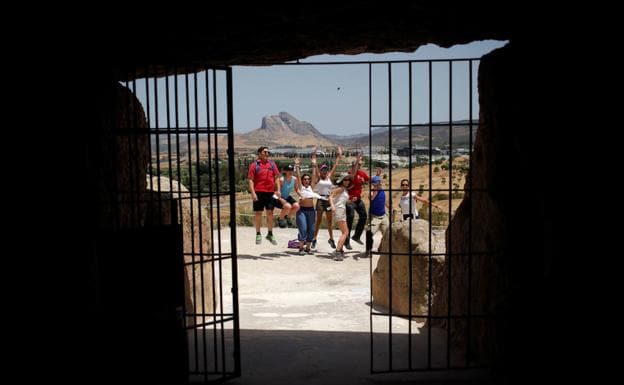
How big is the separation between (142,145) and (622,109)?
4.81 m

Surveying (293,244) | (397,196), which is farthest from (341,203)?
(397,196)

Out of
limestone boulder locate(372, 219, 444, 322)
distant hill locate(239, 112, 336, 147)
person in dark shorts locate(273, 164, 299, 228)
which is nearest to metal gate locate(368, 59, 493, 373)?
limestone boulder locate(372, 219, 444, 322)

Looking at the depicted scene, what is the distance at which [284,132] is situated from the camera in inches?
3957

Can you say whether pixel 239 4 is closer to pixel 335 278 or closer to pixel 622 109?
pixel 622 109

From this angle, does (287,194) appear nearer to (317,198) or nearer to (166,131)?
(317,198)

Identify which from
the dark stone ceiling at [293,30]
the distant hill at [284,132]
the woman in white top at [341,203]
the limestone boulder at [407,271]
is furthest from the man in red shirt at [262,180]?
the distant hill at [284,132]

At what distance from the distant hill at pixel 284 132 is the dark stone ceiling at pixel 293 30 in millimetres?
82435

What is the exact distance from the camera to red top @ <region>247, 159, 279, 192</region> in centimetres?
1180

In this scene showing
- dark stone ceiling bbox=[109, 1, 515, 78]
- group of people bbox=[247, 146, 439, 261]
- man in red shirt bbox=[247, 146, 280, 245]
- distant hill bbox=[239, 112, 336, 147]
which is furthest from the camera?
distant hill bbox=[239, 112, 336, 147]

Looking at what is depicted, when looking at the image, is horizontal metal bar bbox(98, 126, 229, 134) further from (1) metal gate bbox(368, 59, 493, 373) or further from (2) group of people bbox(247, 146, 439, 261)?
(2) group of people bbox(247, 146, 439, 261)

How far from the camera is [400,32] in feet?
18.1

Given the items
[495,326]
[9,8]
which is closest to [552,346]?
[495,326]

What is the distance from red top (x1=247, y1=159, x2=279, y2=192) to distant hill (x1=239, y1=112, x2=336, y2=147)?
250 ft

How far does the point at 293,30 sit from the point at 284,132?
9570cm
